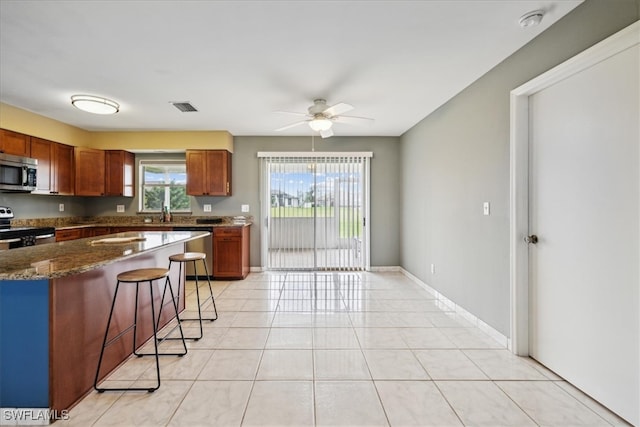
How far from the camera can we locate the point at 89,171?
495 cm

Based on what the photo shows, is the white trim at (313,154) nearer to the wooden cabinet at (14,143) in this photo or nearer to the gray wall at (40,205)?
the wooden cabinet at (14,143)

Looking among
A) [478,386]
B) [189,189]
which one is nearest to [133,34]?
[189,189]

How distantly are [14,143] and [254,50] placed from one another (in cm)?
372

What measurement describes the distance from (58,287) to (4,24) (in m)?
2.00

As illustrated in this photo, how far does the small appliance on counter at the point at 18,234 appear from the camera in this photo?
3516 millimetres

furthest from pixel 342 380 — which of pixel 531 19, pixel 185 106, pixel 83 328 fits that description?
pixel 185 106


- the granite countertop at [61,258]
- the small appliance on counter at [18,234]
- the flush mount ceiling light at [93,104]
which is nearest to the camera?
the granite countertop at [61,258]

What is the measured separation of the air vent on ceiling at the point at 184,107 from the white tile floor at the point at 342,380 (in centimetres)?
267

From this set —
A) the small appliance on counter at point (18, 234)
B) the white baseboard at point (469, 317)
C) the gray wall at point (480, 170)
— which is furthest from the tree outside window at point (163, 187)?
the white baseboard at point (469, 317)

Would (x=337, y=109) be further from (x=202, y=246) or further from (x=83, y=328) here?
(x=202, y=246)

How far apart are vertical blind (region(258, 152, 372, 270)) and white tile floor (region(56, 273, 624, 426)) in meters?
2.17

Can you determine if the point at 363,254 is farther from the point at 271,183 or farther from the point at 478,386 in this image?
the point at 478,386

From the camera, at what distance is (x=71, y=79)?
3053 mm

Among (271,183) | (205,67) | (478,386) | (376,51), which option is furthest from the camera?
(271,183)
